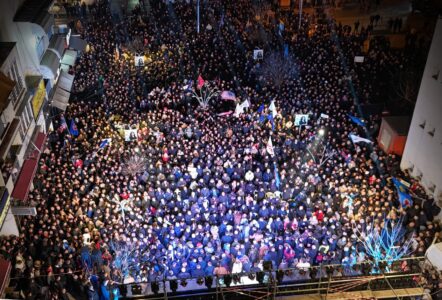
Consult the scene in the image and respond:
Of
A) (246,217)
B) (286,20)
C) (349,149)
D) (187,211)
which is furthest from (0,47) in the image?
(286,20)

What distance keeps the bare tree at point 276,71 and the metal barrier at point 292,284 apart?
1537 centimetres

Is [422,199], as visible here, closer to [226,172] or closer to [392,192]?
[392,192]

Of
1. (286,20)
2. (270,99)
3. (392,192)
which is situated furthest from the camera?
(286,20)

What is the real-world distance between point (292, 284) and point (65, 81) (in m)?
20.9

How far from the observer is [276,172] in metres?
26.9

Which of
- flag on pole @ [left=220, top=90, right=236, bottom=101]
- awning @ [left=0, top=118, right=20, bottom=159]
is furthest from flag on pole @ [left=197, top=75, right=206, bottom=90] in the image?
awning @ [left=0, top=118, right=20, bottom=159]

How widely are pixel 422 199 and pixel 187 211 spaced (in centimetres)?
1213

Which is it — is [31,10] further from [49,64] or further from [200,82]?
[200,82]

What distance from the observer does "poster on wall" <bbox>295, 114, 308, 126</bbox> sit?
30.0 m

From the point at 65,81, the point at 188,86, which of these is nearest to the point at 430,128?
the point at 188,86

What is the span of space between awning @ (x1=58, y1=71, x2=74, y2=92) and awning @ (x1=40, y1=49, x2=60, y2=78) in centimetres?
190

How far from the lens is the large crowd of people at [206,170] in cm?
2230

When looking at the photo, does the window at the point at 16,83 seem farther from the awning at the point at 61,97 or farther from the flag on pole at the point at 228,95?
the flag on pole at the point at 228,95

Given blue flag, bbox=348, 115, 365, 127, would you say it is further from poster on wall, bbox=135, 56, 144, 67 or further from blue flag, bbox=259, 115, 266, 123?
poster on wall, bbox=135, 56, 144, 67
